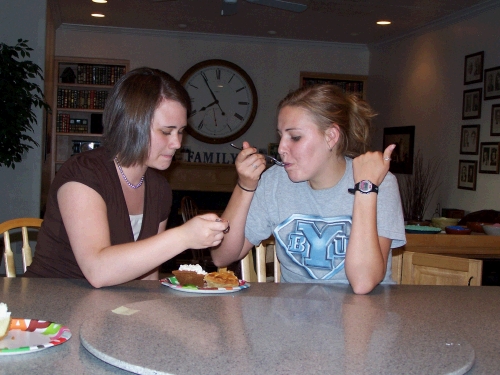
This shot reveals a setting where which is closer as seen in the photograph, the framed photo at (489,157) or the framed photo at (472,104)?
the framed photo at (489,157)

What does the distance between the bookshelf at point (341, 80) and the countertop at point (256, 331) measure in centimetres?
647

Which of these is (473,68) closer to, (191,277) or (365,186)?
(365,186)

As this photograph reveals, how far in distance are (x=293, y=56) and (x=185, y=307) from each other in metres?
6.82

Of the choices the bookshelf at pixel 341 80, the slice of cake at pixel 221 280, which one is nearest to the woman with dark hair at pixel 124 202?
the slice of cake at pixel 221 280

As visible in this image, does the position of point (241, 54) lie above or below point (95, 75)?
above

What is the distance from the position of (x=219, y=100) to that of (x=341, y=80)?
159cm

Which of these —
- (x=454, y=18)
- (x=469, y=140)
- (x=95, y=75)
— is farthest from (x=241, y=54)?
(x=469, y=140)

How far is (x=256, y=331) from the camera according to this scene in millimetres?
1094

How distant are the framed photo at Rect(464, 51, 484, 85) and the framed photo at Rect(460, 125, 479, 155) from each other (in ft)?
1.36

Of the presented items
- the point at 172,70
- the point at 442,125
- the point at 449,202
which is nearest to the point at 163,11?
the point at 172,70

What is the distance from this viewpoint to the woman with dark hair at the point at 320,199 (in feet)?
5.54

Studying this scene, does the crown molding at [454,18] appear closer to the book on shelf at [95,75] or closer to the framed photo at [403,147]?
the framed photo at [403,147]

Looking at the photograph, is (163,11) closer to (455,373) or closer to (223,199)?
(223,199)

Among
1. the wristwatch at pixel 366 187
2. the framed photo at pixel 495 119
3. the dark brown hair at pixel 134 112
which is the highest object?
the framed photo at pixel 495 119
